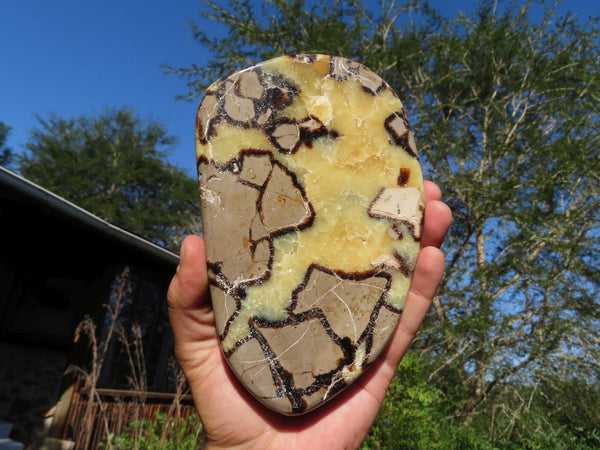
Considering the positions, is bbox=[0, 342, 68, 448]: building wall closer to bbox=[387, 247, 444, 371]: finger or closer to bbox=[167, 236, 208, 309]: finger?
bbox=[167, 236, 208, 309]: finger

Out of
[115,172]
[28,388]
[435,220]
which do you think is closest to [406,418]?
[435,220]

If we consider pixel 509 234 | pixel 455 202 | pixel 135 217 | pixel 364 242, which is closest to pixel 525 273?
pixel 509 234

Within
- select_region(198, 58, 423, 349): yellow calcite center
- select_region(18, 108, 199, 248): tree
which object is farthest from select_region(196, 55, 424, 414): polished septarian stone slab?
select_region(18, 108, 199, 248): tree

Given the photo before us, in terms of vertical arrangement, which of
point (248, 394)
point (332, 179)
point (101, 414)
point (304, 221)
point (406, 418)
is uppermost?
point (332, 179)

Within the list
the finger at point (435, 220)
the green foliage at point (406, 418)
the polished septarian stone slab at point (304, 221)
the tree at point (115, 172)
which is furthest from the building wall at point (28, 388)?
the tree at point (115, 172)

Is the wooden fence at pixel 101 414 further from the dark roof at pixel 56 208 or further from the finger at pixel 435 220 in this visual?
the finger at pixel 435 220

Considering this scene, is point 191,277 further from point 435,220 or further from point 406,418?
point 406,418
